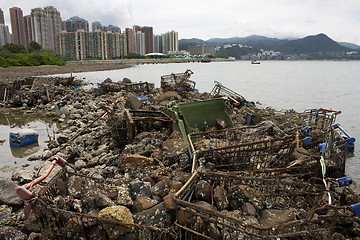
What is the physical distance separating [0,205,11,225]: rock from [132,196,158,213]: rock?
6.51 feet

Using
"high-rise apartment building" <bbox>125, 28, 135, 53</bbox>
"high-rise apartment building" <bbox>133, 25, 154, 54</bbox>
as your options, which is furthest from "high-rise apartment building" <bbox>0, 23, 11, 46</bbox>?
"high-rise apartment building" <bbox>133, 25, 154, 54</bbox>

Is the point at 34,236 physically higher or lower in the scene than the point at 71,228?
lower

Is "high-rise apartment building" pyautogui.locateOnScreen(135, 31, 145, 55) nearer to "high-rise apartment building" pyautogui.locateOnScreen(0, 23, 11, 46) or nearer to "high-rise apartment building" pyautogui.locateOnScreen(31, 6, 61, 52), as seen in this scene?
"high-rise apartment building" pyautogui.locateOnScreen(31, 6, 61, 52)

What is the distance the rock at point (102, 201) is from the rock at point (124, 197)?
12 cm

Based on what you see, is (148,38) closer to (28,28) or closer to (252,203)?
(28,28)

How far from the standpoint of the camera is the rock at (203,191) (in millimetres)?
3488

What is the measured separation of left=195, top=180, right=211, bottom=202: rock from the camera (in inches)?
137

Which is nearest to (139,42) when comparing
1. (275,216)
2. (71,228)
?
(71,228)

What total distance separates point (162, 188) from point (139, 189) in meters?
0.37

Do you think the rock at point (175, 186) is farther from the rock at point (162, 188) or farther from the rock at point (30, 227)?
the rock at point (30, 227)

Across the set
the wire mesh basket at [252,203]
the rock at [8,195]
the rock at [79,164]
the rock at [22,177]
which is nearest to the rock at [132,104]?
the rock at [79,164]

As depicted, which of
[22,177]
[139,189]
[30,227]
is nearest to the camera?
[30,227]

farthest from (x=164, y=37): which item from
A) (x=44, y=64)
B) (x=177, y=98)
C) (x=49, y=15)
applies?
(x=177, y=98)

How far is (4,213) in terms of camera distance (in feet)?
12.8
